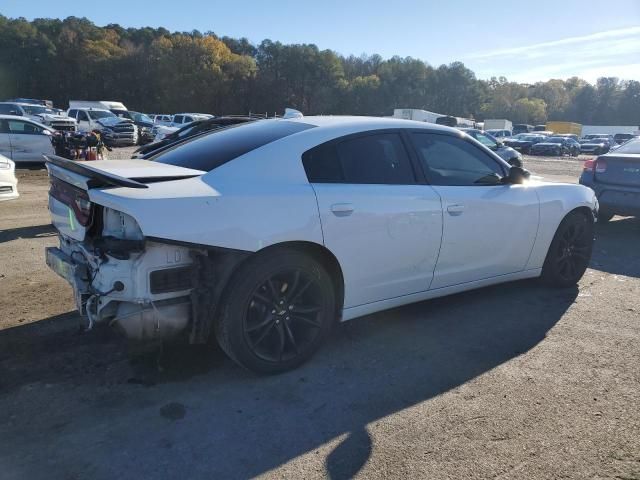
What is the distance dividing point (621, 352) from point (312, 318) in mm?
2371

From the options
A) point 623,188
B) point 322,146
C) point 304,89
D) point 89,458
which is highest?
point 304,89

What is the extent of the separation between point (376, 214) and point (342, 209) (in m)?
0.28

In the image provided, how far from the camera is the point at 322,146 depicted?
3.50 meters

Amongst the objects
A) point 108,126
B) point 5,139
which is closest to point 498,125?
point 108,126

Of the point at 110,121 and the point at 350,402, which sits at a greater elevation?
the point at 110,121

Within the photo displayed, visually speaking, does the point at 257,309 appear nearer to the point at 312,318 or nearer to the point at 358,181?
the point at 312,318

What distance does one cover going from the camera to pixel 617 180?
7.98 meters

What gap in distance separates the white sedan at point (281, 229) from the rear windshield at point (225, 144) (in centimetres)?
2

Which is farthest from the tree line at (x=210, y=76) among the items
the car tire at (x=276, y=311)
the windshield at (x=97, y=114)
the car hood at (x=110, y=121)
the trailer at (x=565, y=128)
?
the car tire at (x=276, y=311)

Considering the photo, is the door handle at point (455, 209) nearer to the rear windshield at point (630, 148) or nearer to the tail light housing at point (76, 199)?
the tail light housing at point (76, 199)

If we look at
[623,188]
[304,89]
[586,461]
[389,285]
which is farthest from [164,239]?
[304,89]

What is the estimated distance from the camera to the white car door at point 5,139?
13766mm

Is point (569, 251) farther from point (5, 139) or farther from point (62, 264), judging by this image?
point (5, 139)

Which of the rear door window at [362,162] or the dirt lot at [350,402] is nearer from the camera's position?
Answer: the dirt lot at [350,402]
